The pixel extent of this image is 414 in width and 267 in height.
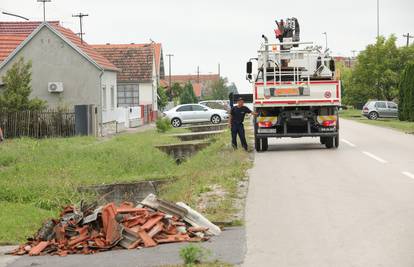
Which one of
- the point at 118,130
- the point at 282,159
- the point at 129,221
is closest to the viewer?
the point at 129,221

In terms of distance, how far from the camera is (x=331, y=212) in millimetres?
11516

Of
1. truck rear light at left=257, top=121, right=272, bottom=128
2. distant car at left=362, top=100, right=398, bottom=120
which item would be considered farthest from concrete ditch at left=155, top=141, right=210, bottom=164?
distant car at left=362, top=100, right=398, bottom=120

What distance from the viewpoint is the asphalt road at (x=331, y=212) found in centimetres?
857

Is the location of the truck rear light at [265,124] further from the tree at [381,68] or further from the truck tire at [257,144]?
the tree at [381,68]

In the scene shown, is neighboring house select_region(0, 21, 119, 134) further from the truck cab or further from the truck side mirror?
the truck cab

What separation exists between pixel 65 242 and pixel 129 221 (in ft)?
2.82

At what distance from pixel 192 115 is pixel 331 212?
4096cm

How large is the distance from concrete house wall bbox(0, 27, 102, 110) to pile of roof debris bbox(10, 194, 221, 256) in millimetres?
29428

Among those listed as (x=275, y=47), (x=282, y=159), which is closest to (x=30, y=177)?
(x=282, y=159)

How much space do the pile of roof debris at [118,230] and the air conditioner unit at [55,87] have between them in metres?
29.2

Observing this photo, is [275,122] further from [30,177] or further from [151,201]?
[151,201]

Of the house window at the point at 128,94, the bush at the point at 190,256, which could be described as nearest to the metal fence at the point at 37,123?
the bush at the point at 190,256

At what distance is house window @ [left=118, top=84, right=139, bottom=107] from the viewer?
6219 cm

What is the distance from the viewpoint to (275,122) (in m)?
24.2
